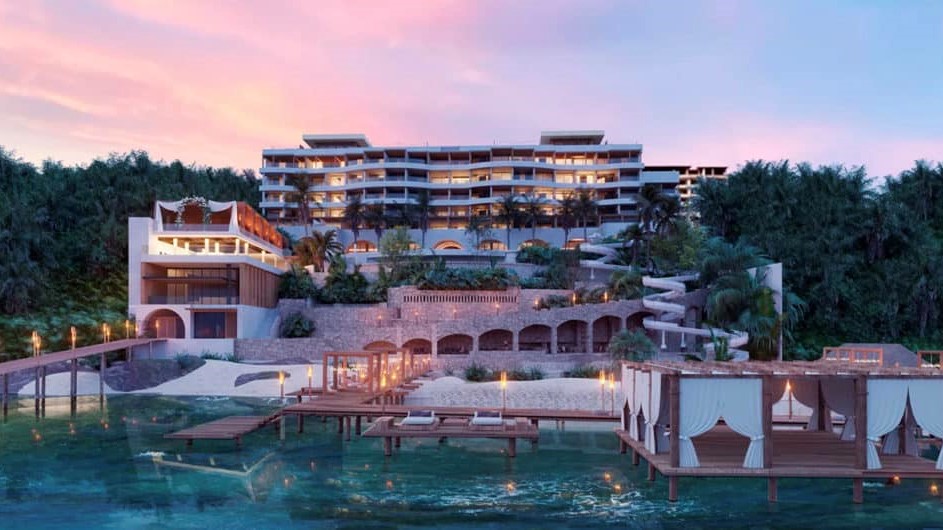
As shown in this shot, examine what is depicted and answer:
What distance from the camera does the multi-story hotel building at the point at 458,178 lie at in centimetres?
7638

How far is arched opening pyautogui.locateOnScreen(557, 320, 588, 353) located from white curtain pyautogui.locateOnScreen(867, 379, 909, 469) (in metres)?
29.9

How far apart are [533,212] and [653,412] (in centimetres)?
5541

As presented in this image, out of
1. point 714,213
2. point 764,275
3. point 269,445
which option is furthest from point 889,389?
point 714,213

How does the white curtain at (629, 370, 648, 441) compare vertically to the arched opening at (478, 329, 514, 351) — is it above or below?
above

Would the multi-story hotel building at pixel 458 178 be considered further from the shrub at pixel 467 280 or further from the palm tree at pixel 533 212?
the shrub at pixel 467 280

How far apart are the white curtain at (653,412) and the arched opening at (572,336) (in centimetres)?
2809

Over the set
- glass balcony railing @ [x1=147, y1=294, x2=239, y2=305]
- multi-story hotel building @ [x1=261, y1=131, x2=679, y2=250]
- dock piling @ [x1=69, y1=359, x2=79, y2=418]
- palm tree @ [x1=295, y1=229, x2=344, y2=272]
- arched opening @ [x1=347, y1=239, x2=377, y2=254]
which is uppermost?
multi-story hotel building @ [x1=261, y1=131, x2=679, y2=250]

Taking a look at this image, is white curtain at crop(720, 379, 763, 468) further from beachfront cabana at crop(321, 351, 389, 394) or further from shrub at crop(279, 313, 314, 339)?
shrub at crop(279, 313, 314, 339)

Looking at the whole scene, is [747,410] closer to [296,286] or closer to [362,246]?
[296,286]

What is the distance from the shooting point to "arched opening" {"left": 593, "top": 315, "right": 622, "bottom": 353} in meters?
45.4

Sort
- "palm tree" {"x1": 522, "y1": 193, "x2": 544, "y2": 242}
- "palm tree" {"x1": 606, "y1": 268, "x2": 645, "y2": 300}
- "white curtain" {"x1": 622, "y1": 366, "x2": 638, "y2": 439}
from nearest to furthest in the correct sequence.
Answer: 1. "white curtain" {"x1": 622, "y1": 366, "x2": 638, "y2": 439}
2. "palm tree" {"x1": 606, "y1": 268, "x2": 645, "y2": 300}
3. "palm tree" {"x1": 522, "y1": 193, "x2": 544, "y2": 242}

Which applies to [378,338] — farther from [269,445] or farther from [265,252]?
[269,445]

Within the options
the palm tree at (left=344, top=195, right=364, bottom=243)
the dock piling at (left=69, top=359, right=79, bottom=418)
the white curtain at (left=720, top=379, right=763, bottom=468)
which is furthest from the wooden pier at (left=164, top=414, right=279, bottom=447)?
the palm tree at (left=344, top=195, right=364, bottom=243)

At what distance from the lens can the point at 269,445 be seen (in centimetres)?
2155
